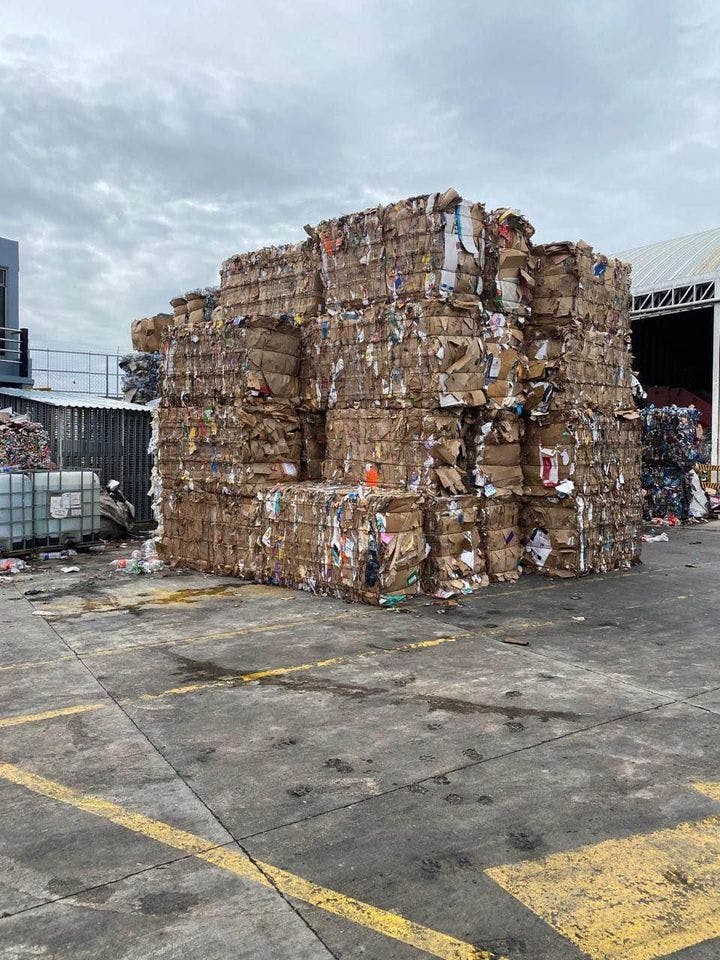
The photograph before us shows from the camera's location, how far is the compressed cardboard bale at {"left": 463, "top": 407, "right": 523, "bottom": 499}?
27.1ft

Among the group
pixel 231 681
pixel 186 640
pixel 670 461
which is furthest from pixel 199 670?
pixel 670 461

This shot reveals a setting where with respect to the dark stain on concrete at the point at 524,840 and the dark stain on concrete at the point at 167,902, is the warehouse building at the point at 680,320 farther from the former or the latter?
the dark stain on concrete at the point at 167,902

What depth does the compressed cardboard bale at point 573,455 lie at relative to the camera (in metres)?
8.54

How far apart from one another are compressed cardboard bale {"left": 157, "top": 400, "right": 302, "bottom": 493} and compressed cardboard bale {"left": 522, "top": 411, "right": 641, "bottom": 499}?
2.96 meters

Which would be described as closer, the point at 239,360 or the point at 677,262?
the point at 239,360

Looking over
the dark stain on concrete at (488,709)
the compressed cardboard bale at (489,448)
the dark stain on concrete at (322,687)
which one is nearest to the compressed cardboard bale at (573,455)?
the compressed cardboard bale at (489,448)

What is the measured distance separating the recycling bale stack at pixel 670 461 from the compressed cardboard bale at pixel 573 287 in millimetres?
7404

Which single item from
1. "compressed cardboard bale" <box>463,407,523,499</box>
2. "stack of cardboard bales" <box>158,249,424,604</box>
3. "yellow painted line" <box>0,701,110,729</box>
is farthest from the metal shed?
"yellow painted line" <box>0,701,110,729</box>

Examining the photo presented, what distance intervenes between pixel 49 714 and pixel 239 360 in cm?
505

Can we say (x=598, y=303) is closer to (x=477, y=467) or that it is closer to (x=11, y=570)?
(x=477, y=467)

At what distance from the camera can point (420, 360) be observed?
7.68 meters

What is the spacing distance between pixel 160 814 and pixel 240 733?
3.06 feet

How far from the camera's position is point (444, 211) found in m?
7.70

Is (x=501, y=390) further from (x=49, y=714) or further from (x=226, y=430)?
(x=49, y=714)
